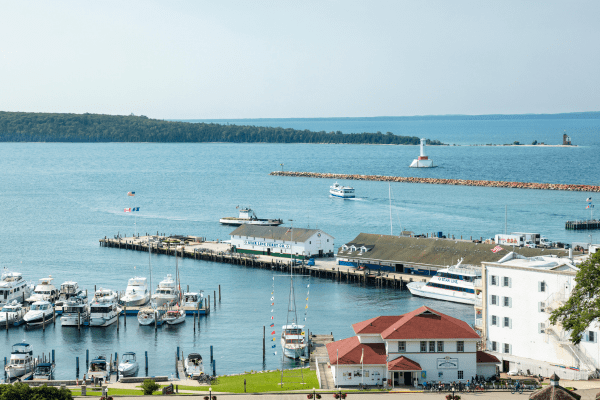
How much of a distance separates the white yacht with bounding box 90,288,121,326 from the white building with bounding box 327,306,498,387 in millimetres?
25804

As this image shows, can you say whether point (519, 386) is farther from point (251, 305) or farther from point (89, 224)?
point (89, 224)

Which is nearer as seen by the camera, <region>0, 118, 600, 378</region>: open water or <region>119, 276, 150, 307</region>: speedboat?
<region>0, 118, 600, 378</region>: open water

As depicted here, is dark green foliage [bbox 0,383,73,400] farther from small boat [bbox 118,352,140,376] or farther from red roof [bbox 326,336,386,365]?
A: red roof [bbox 326,336,386,365]

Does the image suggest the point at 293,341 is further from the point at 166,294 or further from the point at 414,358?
the point at 166,294

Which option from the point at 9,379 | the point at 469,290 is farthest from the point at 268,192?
the point at 9,379

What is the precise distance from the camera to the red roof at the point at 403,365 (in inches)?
1596

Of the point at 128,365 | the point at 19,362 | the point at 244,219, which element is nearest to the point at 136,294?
the point at 128,365

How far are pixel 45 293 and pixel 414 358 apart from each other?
38.5 metres

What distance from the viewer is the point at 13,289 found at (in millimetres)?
67188

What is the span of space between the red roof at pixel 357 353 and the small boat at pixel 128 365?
13.3 metres

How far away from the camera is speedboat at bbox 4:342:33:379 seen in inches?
1873

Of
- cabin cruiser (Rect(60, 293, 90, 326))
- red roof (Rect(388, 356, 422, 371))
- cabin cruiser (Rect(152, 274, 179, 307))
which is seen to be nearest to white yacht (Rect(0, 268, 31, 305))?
cabin cruiser (Rect(60, 293, 90, 326))

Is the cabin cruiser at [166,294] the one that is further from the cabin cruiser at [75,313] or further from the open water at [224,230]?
the cabin cruiser at [75,313]

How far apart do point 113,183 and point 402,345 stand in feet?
533
